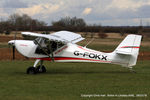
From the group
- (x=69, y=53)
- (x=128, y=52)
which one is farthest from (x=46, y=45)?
(x=128, y=52)

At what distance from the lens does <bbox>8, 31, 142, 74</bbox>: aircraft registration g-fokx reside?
13.0 metres

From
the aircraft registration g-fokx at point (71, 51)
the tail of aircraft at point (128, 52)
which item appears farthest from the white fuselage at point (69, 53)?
the tail of aircraft at point (128, 52)

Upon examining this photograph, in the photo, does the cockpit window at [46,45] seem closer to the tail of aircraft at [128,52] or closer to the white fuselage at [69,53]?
the white fuselage at [69,53]

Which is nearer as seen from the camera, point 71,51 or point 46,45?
point 46,45

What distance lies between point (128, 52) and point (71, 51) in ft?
9.21

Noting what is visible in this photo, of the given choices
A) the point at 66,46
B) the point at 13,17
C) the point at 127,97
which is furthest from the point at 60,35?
the point at 13,17

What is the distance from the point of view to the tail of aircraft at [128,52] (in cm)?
1293

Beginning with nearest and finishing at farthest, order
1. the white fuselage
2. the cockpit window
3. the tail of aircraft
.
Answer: the tail of aircraft, the white fuselage, the cockpit window

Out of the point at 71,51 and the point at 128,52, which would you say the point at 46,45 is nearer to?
the point at 71,51

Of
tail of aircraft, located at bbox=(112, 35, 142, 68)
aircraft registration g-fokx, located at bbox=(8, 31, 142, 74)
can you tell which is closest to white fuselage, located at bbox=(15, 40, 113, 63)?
aircraft registration g-fokx, located at bbox=(8, 31, 142, 74)

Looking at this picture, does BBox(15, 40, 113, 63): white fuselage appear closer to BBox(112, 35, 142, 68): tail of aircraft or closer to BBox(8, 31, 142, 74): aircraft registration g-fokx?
Answer: BBox(8, 31, 142, 74): aircraft registration g-fokx

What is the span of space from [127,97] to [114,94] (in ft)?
1.86

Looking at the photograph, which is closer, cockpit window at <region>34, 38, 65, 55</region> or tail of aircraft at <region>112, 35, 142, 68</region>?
tail of aircraft at <region>112, 35, 142, 68</region>

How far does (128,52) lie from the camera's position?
12938 millimetres
